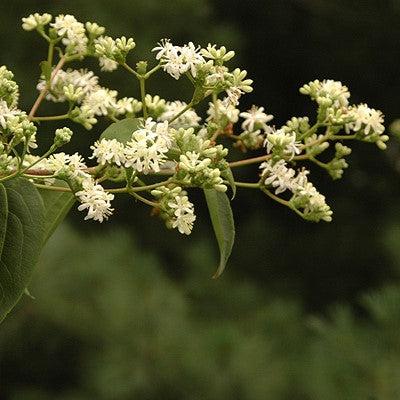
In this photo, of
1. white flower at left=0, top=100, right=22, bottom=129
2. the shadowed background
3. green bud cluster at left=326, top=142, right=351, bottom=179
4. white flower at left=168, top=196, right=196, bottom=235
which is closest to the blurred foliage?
the shadowed background

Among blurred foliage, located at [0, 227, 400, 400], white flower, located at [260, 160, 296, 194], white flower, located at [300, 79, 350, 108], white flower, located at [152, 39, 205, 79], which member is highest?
white flower, located at [152, 39, 205, 79]

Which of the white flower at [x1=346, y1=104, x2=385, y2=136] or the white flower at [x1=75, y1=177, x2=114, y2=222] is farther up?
the white flower at [x1=346, y1=104, x2=385, y2=136]

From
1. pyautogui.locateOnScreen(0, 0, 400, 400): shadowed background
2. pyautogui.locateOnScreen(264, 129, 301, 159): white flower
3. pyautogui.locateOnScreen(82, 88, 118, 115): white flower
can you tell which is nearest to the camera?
pyautogui.locateOnScreen(264, 129, 301, 159): white flower

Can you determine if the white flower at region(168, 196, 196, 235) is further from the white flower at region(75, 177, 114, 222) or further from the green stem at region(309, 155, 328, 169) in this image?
the green stem at region(309, 155, 328, 169)

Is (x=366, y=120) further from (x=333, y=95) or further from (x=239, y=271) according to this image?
(x=239, y=271)

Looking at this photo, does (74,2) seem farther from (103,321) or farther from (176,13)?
(103,321)

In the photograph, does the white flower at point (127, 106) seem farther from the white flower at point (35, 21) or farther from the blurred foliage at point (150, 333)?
the blurred foliage at point (150, 333)

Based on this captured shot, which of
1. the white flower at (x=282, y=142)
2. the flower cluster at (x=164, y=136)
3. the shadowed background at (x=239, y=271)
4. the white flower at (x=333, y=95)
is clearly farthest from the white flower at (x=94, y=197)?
the shadowed background at (x=239, y=271)
